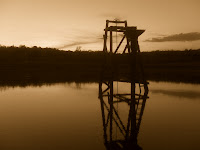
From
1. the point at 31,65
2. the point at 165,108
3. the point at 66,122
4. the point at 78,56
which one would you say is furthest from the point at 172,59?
the point at 66,122

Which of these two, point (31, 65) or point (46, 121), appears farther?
point (31, 65)

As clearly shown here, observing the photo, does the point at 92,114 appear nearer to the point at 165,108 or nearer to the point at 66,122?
the point at 66,122

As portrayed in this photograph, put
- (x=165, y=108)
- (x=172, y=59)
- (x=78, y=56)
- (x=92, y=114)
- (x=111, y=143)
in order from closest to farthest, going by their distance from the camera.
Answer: (x=111, y=143) → (x=92, y=114) → (x=165, y=108) → (x=172, y=59) → (x=78, y=56)

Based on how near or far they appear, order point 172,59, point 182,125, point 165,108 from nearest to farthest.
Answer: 1. point 182,125
2. point 165,108
3. point 172,59

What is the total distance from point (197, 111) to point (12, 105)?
9811 mm

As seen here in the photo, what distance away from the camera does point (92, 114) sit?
1098 cm

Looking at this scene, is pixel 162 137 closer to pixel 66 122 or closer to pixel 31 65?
pixel 66 122

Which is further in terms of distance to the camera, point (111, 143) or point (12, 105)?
point (12, 105)

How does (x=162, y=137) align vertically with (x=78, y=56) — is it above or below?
below

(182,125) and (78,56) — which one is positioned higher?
(78,56)

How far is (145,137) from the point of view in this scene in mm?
7633

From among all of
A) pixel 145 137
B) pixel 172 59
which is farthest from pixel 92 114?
pixel 172 59

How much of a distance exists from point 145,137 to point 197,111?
17.2 ft

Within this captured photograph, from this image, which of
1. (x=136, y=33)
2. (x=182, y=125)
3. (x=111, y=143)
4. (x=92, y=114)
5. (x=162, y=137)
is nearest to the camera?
(x=111, y=143)
